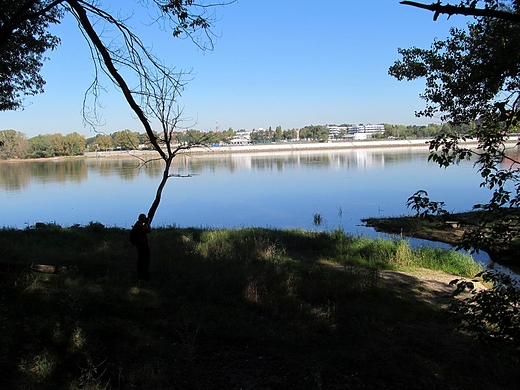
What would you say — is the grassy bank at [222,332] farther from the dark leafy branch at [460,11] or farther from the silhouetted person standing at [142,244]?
the dark leafy branch at [460,11]

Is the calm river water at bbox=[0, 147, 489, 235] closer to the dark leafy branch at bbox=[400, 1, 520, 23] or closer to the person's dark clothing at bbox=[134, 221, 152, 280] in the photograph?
the person's dark clothing at bbox=[134, 221, 152, 280]

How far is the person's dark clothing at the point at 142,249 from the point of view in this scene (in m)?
6.93

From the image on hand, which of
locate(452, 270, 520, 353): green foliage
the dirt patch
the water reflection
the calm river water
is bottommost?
the calm river water

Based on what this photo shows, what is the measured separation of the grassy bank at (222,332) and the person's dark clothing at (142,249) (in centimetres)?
20

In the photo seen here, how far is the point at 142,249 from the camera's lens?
693 cm

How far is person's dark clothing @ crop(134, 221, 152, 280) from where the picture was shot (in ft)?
22.7

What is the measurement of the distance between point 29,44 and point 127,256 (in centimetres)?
507

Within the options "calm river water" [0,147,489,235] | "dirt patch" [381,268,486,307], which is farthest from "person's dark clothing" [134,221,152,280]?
"calm river water" [0,147,489,235]

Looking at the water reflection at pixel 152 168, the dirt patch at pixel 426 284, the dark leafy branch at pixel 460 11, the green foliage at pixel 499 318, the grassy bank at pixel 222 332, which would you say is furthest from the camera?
the water reflection at pixel 152 168

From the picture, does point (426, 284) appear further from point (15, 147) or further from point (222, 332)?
point (15, 147)

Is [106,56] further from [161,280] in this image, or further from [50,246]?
[50,246]

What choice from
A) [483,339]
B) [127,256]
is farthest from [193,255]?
[483,339]

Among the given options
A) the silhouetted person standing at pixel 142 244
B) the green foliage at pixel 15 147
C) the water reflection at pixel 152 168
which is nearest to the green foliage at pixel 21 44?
the silhouetted person standing at pixel 142 244

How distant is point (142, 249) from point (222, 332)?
2499 mm
